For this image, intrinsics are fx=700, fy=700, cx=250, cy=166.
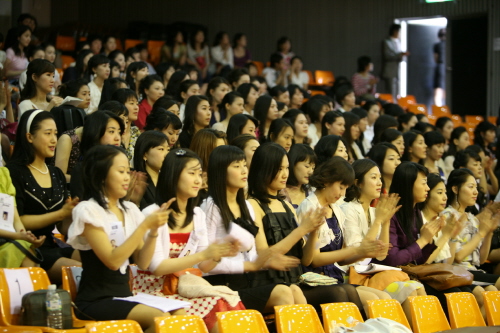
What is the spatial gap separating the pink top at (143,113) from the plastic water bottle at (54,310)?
3.44 m

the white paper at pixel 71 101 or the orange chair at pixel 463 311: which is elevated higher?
the white paper at pixel 71 101

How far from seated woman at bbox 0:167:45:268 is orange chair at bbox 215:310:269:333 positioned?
1098 millimetres

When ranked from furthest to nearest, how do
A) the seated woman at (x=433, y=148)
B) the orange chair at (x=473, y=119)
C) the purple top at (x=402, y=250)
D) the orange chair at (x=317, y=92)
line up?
the orange chair at (x=473, y=119) → the orange chair at (x=317, y=92) → the seated woman at (x=433, y=148) → the purple top at (x=402, y=250)

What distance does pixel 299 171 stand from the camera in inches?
201

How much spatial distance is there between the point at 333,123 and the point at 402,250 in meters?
2.33

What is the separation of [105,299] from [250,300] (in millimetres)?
902

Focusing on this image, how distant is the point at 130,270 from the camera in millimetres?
3539

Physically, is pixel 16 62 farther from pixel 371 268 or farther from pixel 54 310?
pixel 54 310

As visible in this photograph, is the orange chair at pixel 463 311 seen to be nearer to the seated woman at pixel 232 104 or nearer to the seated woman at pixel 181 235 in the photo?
the seated woman at pixel 181 235

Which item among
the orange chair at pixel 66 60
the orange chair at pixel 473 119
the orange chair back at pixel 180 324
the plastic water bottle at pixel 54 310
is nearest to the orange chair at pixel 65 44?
the orange chair at pixel 66 60

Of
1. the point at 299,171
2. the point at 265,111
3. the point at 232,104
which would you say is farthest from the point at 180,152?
the point at 265,111

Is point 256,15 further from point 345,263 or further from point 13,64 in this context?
point 345,263

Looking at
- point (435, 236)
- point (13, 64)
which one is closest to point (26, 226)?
point (435, 236)

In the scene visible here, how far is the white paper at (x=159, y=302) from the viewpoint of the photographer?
3.27m
